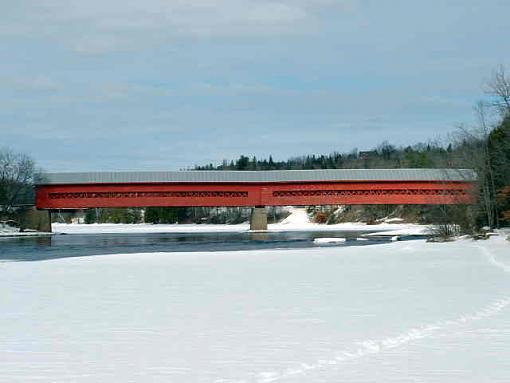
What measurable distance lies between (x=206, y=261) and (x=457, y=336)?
49.0 feet

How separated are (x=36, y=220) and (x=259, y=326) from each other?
2374 inches

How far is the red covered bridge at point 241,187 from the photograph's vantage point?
2514 inches

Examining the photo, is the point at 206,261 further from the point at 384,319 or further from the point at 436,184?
the point at 436,184

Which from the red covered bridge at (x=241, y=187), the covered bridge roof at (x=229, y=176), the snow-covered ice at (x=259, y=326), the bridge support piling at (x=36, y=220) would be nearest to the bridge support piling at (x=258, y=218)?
the red covered bridge at (x=241, y=187)

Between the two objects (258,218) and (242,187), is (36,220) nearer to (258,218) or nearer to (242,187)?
(242,187)

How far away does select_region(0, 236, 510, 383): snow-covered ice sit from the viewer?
725 cm

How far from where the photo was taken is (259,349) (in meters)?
8.24

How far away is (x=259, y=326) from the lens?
387 inches

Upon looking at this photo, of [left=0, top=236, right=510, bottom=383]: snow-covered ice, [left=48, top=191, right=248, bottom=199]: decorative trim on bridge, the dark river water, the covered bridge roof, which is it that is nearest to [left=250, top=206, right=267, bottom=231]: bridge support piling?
the covered bridge roof

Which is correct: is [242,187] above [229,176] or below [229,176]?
below

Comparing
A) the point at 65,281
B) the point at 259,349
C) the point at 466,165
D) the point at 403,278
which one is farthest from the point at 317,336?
the point at 466,165

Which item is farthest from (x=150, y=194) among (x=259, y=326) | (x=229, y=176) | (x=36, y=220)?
(x=259, y=326)

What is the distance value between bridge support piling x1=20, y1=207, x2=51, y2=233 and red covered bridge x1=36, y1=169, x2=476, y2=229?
8.55 feet

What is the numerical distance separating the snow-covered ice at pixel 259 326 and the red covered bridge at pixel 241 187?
1789 inches
